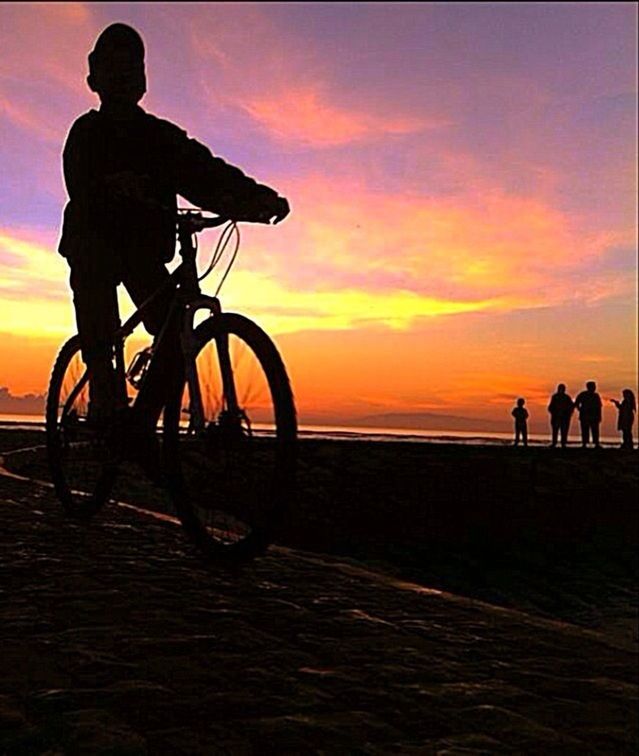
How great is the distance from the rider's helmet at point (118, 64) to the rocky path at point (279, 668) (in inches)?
94.8

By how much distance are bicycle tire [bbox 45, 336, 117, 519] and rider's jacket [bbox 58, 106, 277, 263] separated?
113 cm

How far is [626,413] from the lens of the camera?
28047 mm

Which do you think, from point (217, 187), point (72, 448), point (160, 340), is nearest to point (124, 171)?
point (217, 187)

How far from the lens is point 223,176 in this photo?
4922 mm

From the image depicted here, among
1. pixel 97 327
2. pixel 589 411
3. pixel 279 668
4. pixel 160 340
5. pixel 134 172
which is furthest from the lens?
pixel 589 411

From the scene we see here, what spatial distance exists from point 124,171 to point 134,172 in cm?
8

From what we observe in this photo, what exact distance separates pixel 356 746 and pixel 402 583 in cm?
233

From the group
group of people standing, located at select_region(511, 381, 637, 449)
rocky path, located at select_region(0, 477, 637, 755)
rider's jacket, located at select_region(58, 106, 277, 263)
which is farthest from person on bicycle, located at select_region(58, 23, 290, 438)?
group of people standing, located at select_region(511, 381, 637, 449)

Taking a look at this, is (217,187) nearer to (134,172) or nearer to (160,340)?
(134,172)

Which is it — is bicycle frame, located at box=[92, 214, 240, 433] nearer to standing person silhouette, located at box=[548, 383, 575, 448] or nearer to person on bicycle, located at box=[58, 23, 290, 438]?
person on bicycle, located at box=[58, 23, 290, 438]

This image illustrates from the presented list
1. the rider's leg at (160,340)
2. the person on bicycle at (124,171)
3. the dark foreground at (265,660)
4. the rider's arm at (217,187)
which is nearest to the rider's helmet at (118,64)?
the person on bicycle at (124,171)

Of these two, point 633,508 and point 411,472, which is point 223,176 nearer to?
point 411,472

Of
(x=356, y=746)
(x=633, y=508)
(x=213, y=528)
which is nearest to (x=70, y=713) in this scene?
(x=356, y=746)

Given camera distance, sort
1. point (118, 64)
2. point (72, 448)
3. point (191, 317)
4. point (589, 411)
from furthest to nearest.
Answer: point (589, 411)
point (72, 448)
point (118, 64)
point (191, 317)
